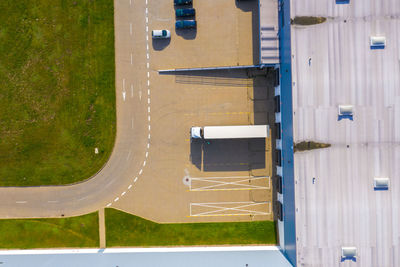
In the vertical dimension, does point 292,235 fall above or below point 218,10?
below

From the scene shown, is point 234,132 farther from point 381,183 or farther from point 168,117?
point 381,183

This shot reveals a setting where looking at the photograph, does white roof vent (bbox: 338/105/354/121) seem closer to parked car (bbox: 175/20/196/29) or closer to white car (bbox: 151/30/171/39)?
parked car (bbox: 175/20/196/29)

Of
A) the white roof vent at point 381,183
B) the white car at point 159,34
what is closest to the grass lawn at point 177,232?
the white roof vent at point 381,183

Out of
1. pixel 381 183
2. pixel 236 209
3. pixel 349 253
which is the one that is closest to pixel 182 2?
pixel 236 209

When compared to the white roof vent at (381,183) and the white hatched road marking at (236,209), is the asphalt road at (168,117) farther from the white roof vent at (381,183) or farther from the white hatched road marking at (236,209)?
the white roof vent at (381,183)

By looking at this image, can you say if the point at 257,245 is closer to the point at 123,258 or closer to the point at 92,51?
the point at 123,258

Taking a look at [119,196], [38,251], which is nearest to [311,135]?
[119,196]
